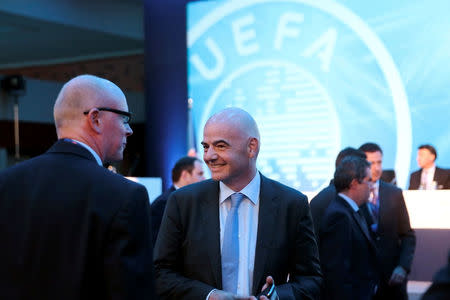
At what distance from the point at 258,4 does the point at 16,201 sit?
6.88 m

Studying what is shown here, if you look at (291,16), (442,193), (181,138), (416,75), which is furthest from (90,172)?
(181,138)

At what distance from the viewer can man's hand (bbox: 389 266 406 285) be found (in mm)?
4633

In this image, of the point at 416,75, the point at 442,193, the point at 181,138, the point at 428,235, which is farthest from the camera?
the point at 181,138

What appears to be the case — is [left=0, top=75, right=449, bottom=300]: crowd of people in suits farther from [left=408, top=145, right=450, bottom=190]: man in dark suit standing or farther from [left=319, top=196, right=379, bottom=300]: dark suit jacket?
[left=408, top=145, right=450, bottom=190]: man in dark suit standing

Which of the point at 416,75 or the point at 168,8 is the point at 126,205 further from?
the point at 168,8

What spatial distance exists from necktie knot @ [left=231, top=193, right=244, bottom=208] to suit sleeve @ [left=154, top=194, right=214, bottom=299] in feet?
0.73

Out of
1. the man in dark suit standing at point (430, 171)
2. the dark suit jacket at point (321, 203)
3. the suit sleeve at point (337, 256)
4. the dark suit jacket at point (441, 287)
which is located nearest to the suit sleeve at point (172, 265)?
the suit sleeve at point (337, 256)

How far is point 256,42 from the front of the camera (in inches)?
326

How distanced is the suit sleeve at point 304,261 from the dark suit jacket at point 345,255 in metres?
0.79

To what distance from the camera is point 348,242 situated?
131 inches

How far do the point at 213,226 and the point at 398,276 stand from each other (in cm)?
260

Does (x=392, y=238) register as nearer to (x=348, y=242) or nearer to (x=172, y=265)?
(x=348, y=242)

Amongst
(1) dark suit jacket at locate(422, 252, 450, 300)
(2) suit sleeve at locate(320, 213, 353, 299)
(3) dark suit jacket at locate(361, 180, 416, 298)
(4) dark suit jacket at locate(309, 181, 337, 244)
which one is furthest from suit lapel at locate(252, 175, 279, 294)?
(3) dark suit jacket at locate(361, 180, 416, 298)

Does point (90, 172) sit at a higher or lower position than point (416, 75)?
lower
